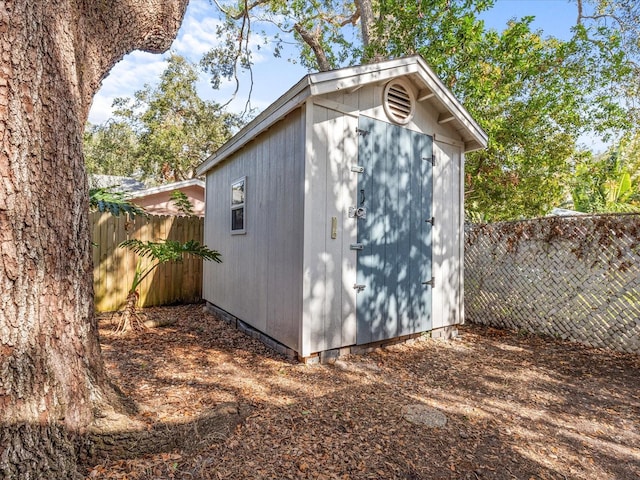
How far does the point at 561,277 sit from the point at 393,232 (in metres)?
2.69

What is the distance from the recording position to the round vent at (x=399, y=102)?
4.23 m

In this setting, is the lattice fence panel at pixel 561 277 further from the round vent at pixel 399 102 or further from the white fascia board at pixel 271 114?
the white fascia board at pixel 271 114

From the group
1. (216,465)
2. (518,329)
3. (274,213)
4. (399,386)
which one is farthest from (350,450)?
(518,329)

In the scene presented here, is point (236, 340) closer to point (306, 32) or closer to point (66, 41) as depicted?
point (66, 41)

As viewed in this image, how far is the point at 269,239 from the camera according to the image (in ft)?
14.1

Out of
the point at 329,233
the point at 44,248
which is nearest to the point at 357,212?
the point at 329,233

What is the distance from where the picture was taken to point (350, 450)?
2.19 m

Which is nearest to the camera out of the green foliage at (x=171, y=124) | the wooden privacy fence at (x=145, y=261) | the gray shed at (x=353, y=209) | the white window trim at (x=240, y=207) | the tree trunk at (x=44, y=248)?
the tree trunk at (x=44, y=248)

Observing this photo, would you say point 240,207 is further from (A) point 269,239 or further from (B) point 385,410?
(B) point 385,410

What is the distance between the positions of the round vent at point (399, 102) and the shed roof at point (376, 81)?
15cm

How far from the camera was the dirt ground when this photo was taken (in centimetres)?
206

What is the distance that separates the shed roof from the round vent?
0.49 feet

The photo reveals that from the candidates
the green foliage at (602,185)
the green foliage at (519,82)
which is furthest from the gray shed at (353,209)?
the green foliage at (602,185)

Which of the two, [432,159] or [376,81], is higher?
[376,81]
